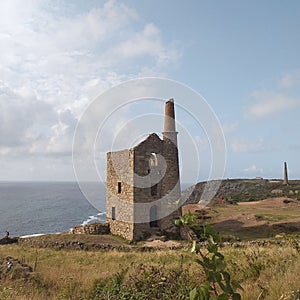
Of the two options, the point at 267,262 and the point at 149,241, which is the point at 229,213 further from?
the point at 267,262

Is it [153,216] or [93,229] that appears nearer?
[153,216]

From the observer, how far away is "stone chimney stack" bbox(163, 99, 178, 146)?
27.0 m

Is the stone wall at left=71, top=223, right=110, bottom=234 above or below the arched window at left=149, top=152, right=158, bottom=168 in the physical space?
below

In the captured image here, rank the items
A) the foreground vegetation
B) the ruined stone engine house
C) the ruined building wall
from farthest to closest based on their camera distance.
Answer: the ruined building wall → the ruined stone engine house → the foreground vegetation

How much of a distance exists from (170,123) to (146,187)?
5.82 metres

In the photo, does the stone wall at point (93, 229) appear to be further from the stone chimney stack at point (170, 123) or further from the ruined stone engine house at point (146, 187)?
the stone chimney stack at point (170, 123)

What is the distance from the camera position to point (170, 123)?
27.5 metres

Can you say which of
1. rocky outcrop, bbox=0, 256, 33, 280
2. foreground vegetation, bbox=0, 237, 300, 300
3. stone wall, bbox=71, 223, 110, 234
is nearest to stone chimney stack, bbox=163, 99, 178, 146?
stone wall, bbox=71, 223, 110, 234

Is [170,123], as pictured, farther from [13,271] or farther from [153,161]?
[13,271]

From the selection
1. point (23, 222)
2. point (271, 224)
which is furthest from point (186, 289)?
point (23, 222)

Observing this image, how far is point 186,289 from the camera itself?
6734 millimetres

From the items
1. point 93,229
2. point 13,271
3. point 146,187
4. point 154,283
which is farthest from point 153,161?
point 154,283

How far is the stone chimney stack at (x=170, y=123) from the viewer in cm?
2698

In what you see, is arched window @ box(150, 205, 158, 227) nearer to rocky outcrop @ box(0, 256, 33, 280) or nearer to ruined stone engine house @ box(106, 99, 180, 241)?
ruined stone engine house @ box(106, 99, 180, 241)
